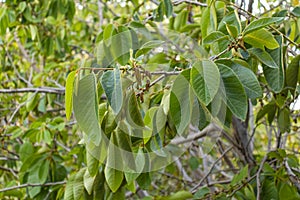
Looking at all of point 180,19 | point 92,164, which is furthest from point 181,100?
point 180,19

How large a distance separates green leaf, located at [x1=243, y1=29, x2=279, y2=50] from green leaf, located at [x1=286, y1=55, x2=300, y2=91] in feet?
0.44

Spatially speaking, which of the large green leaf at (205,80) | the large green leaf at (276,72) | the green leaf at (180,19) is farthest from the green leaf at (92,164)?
the green leaf at (180,19)

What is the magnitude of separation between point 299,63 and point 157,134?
1.07 ft

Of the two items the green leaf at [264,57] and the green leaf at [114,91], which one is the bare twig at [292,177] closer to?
the green leaf at [264,57]

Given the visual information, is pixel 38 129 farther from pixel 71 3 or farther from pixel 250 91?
pixel 250 91

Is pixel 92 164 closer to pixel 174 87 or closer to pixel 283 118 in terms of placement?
pixel 174 87

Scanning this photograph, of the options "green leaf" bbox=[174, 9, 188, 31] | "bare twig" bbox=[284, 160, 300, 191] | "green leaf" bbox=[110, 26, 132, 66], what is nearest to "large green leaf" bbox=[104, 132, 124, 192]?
"green leaf" bbox=[110, 26, 132, 66]

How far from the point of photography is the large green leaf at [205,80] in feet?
2.06

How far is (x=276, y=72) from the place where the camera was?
83cm

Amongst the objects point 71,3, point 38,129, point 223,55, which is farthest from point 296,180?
point 71,3

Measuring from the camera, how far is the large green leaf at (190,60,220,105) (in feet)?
2.06

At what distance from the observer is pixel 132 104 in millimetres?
708

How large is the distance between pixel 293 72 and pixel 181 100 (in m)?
0.32

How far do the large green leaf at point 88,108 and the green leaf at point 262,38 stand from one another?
29cm
